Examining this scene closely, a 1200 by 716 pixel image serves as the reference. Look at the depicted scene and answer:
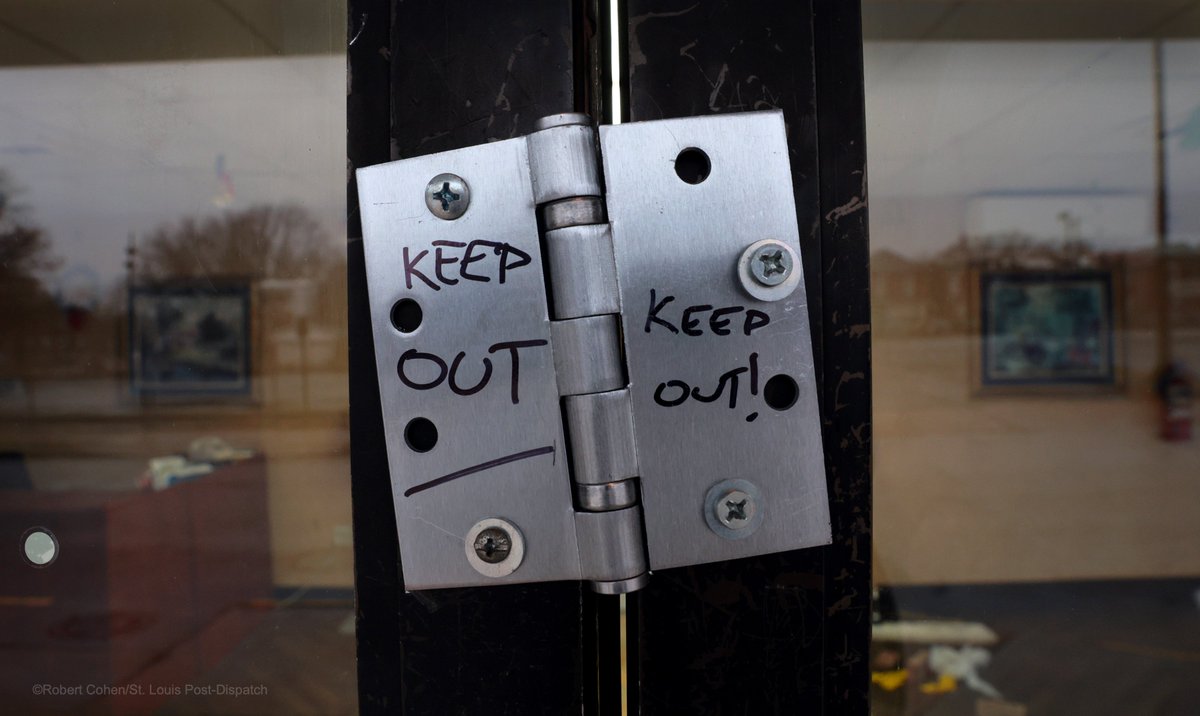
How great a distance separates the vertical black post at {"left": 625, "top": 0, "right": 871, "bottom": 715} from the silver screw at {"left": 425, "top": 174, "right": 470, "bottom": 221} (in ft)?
0.42

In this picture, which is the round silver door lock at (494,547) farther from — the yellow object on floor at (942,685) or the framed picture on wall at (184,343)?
the yellow object on floor at (942,685)

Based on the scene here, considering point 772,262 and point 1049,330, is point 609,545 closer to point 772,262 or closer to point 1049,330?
point 772,262

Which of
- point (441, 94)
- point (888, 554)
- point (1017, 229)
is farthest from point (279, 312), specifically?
point (1017, 229)

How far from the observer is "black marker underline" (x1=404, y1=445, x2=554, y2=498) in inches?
14.6

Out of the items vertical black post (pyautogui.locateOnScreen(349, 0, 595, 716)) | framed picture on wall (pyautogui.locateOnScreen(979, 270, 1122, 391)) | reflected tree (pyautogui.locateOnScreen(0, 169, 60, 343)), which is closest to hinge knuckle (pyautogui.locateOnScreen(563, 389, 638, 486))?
vertical black post (pyautogui.locateOnScreen(349, 0, 595, 716))

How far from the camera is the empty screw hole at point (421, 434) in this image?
38cm

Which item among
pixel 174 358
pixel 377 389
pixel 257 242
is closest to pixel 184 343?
pixel 174 358

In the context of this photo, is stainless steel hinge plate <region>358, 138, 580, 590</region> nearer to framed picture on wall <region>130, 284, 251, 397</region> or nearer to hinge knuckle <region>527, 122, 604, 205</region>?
hinge knuckle <region>527, 122, 604, 205</region>

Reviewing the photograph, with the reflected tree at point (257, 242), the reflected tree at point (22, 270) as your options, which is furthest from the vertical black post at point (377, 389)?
the reflected tree at point (22, 270)

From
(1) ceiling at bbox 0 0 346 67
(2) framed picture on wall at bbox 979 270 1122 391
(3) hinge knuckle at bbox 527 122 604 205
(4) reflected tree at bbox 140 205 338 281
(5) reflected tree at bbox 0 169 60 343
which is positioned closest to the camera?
(3) hinge knuckle at bbox 527 122 604 205

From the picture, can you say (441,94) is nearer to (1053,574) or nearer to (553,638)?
(553,638)

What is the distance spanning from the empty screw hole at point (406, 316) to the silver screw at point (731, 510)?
8.3 inches

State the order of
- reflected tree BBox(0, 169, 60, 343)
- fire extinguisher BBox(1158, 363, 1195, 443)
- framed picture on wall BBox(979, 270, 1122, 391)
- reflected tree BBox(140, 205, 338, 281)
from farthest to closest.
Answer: fire extinguisher BBox(1158, 363, 1195, 443) → framed picture on wall BBox(979, 270, 1122, 391) → reflected tree BBox(0, 169, 60, 343) → reflected tree BBox(140, 205, 338, 281)

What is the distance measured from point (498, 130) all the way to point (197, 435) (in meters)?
1.18
